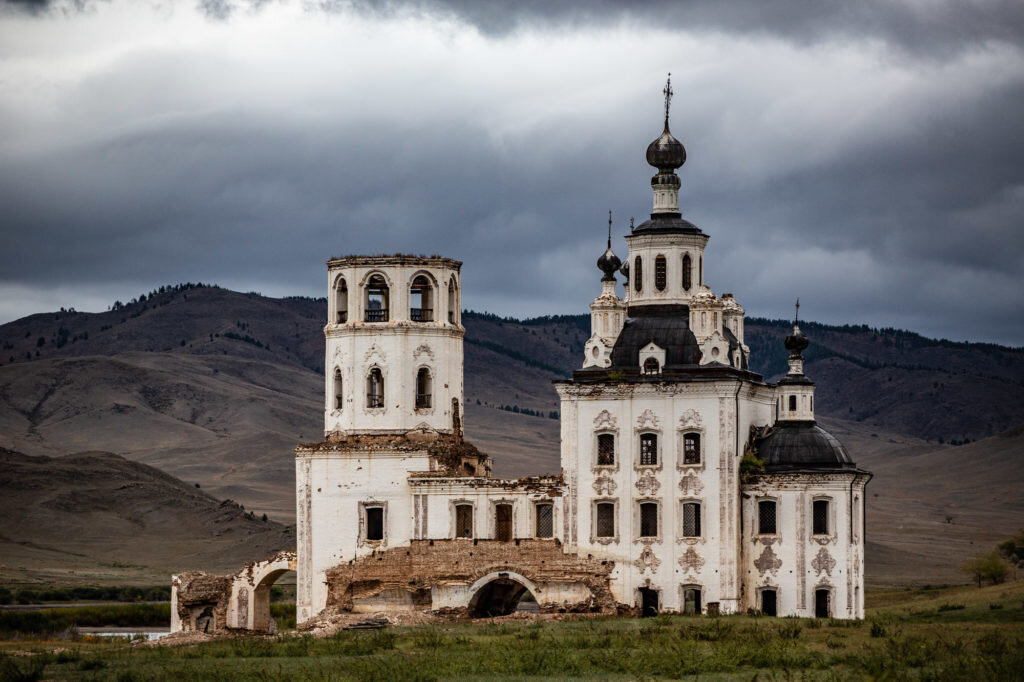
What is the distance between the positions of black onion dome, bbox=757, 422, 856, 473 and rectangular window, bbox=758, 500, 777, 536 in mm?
1134

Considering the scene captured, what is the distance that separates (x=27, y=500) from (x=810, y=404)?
70504 mm

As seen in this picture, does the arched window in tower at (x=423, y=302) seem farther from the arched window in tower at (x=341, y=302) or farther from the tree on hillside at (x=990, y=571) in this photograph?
the tree on hillside at (x=990, y=571)

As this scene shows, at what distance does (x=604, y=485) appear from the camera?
2462 inches

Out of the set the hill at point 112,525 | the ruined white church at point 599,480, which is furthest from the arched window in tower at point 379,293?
the hill at point 112,525

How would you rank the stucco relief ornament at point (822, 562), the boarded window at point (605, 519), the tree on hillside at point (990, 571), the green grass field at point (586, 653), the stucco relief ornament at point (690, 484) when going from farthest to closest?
1. the tree on hillside at point (990, 571)
2. the boarded window at point (605, 519)
3. the stucco relief ornament at point (690, 484)
4. the stucco relief ornament at point (822, 562)
5. the green grass field at point (586, 653)

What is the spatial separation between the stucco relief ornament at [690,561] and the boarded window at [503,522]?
620 centimetres

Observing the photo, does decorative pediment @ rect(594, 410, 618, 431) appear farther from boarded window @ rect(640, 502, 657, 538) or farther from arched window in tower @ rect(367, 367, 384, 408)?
arched window in tower @ rect(367, 367, 384, 408)

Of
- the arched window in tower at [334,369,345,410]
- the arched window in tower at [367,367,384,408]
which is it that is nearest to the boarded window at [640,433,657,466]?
the arched window in tower at [367,367,384,408]

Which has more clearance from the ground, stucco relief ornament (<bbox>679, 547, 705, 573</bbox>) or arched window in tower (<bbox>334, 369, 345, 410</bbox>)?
arched window in tower (<bbox>334, 369, 345, 410</bbox>)

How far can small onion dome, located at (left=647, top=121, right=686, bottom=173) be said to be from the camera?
66562mm

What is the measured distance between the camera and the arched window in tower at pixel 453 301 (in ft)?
222

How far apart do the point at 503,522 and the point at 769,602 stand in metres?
9.42

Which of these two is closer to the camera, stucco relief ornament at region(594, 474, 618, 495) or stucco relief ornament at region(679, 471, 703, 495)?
stucco relief ornament at region(679, 471, 703, 495)

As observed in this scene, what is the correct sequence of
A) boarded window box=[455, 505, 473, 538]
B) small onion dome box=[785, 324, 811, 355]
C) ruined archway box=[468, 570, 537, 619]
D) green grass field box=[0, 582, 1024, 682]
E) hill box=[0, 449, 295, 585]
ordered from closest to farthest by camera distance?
green grass field box=[0, 582, 1024, 682] → ruined archway box=[468, 570, 537, 619] → small onion dome box=[785, 324, 811, 355] → boarded window box=[455, 505, 473, 538] → hill box=[0, 449, 295, 585]
